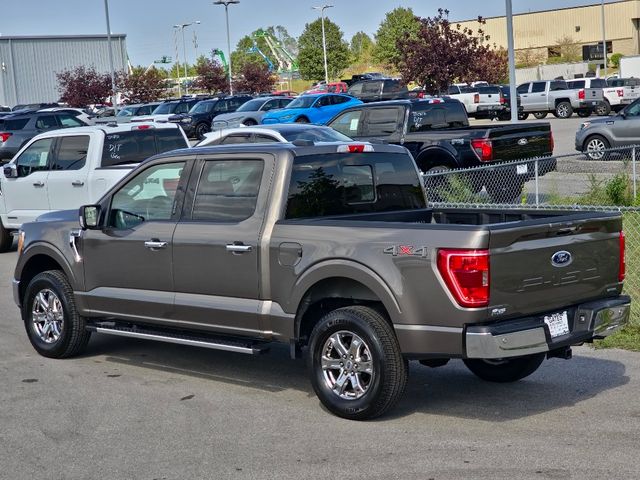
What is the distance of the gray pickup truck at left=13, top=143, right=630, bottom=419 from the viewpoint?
6.78 meters

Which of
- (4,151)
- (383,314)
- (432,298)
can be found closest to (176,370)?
(383,314)

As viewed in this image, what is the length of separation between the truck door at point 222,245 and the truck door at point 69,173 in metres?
7.13

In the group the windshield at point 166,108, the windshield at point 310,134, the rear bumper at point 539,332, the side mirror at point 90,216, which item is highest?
the windshield at point 166,108

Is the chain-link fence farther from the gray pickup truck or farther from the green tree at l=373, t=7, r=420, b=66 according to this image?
the green tree at l=373, t=7, r=420, b=66

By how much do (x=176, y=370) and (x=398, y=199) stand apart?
238cm

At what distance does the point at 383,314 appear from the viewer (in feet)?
23.8

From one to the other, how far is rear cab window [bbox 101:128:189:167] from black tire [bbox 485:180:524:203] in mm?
5125

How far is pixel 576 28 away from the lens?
95.0 metres

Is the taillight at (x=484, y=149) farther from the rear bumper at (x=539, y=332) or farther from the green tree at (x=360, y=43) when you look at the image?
Result: the green tree at (x=360, y=43)

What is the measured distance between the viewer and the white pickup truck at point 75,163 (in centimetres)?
1498

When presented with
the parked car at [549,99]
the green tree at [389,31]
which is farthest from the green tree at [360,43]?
the parked car at [549,99]

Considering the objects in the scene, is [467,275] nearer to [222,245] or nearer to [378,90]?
[222,245]

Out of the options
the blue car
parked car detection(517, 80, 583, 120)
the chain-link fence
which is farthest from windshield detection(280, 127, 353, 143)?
parked car detection(517, 80, 583, 120)

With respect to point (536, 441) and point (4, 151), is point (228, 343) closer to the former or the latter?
point (536, 441)
